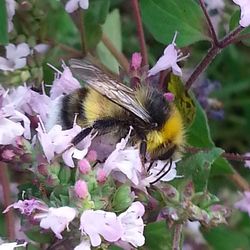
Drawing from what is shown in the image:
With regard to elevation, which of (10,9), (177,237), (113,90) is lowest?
(177,237)

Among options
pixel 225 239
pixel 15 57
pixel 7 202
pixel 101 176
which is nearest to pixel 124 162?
pixel 101 176

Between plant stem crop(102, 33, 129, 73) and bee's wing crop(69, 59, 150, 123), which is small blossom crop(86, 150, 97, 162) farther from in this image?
plant stem crop(102, 33, 129, 73)

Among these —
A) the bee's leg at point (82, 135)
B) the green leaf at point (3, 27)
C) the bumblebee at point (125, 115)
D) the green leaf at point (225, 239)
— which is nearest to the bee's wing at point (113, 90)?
the bumblebee at point (125, 115)

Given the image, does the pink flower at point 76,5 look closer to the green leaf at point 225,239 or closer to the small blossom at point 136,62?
the small blossom at point 136,62

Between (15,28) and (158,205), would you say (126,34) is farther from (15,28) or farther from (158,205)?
(158,205)

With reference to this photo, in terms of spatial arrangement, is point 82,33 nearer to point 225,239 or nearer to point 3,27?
point 3,27

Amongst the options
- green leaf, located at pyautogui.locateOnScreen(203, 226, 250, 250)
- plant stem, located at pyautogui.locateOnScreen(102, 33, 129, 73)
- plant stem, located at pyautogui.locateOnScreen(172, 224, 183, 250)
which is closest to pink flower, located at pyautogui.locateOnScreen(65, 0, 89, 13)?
plant stem, located at pyautogui.locateOnScreen(102, 33, 129, 73)

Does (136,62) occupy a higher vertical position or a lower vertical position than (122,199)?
higher
